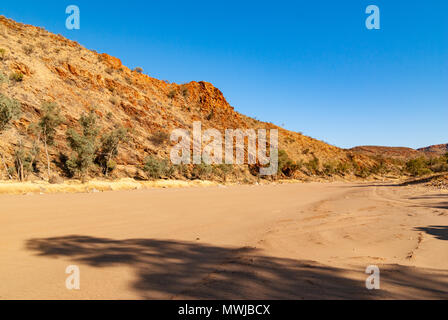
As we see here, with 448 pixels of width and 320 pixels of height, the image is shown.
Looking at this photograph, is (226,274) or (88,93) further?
(88,93)

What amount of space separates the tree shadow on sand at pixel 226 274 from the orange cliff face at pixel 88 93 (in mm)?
20381

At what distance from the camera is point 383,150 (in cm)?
9525

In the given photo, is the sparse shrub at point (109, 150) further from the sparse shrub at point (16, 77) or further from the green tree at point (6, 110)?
the sparse shrub at point (16, 77)

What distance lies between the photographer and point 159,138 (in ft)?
105

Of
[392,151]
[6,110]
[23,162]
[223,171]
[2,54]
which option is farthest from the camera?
[392,151]

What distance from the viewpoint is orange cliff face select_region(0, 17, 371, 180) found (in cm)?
2354

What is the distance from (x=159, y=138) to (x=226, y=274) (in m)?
31.1

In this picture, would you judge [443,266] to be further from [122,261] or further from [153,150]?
[153,150]

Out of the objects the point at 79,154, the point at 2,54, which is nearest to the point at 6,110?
the point at 79,154

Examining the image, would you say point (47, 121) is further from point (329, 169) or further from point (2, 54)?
point (329, 169)

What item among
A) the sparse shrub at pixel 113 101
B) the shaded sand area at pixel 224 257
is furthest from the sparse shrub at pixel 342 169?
the shaded sand area at pixel 224 257

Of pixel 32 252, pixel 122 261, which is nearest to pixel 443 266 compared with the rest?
pixel 122 261

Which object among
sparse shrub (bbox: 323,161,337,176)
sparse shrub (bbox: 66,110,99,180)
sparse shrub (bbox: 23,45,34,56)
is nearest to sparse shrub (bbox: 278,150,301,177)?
sparse shrub (bbox: 323,161,337,176)

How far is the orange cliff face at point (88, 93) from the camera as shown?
23.5m
